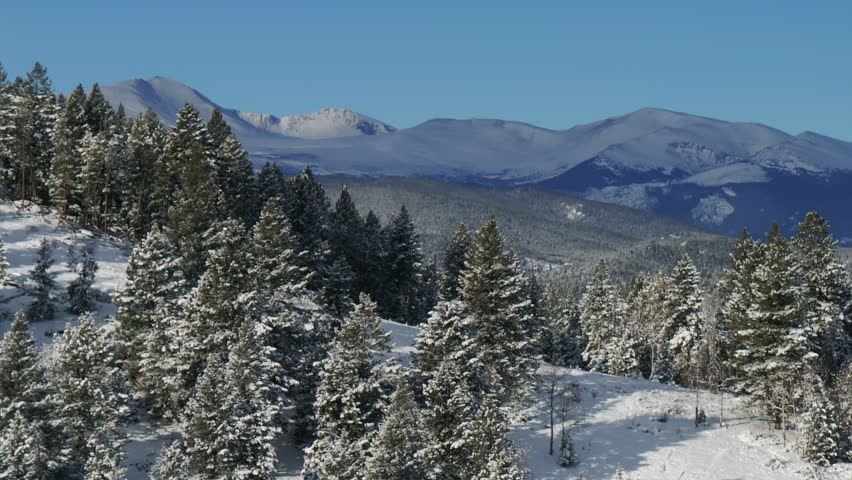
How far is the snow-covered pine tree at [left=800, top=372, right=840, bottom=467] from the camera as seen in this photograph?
2111 inches

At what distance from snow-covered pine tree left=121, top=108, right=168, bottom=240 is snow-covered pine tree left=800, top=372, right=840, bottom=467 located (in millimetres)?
59750

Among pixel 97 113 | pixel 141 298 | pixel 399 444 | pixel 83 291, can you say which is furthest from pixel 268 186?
pixel 399 444

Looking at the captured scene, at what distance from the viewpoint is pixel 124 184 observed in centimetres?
8225

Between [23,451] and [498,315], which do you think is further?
[498,315]

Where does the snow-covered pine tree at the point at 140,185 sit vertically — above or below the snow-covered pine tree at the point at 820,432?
above

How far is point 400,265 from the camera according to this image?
83938 mm

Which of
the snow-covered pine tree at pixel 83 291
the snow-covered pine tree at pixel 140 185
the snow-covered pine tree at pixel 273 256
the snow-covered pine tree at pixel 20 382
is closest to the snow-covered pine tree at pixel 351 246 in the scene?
the snow-covered pine tree at pixel 140 185

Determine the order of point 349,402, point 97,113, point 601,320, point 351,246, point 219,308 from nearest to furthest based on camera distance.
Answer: point 349,402
point 219,308
point 351,246
point 601,320
point 97,113

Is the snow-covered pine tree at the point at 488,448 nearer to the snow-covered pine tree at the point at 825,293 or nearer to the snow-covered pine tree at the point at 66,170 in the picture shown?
the snow-covered pine tree at the point at 825,293

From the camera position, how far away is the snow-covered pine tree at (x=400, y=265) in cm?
8356

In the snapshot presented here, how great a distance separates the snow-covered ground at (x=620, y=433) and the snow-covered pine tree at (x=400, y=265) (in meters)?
10.3

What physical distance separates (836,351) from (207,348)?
53235 millimetres

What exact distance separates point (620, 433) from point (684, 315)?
87.2 ft

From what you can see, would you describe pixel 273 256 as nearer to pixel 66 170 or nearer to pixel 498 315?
pixel 498 315
